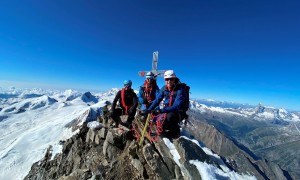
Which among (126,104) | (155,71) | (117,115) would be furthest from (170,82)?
(155,71)

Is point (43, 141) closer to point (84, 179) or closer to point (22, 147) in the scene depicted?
point (22, 147)

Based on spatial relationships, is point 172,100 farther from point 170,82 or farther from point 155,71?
point 155,71

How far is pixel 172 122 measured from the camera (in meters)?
14.4

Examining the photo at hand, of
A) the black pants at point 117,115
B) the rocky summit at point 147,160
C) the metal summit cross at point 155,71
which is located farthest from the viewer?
the metal summit cross at point 155,71

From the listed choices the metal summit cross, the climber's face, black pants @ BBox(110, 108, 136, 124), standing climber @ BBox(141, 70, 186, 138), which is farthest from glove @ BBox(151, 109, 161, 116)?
the metal summit cross

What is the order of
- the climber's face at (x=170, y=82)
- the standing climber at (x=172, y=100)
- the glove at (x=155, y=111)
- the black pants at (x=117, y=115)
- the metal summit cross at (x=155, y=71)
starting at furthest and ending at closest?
the metal summit cross at (x=155, y=71) < the black pants at (x=117, y=115) < the glove at (x=155, y=111) < the climber's face at (x=170, y=82) < the standing climber at (x=172, y=100)

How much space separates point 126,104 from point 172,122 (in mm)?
6360

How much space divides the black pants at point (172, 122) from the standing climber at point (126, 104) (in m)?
4.37

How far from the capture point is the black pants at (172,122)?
45.4ft

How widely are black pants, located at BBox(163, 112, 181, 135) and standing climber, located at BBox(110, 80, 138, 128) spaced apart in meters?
4.37

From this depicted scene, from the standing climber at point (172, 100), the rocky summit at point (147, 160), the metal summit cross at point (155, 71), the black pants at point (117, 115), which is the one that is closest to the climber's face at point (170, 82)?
the standing climber at point (172, 100)

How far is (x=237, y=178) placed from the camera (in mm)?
12648

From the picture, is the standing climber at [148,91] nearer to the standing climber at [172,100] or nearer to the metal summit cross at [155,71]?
the metal summit cross at [155,71]

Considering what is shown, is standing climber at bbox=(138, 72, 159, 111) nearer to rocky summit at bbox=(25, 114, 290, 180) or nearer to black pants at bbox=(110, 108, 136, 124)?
black pants at bbox=(110, 108, 136, 124)
